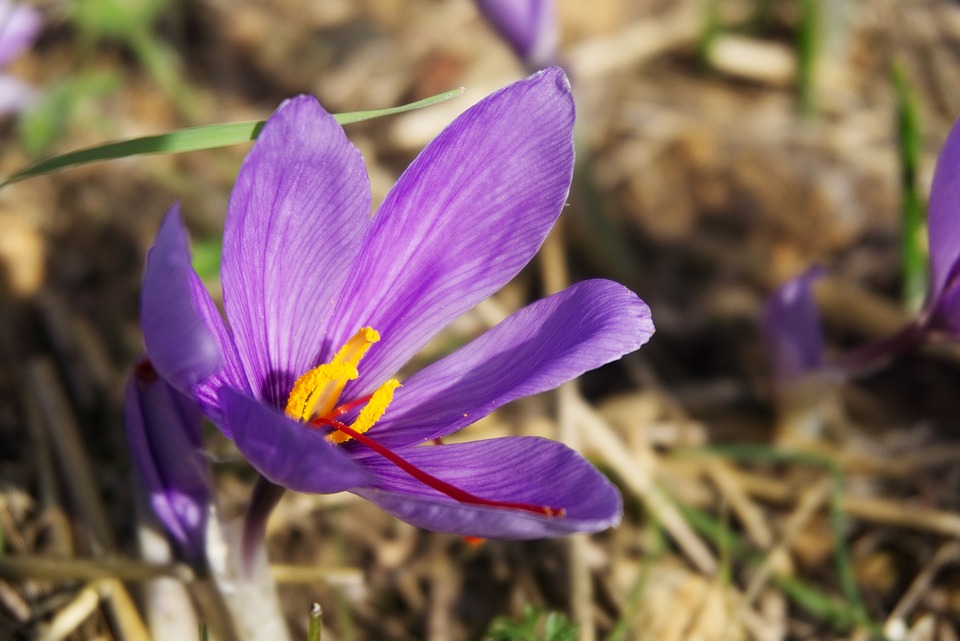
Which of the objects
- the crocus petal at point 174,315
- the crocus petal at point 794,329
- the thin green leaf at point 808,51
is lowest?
the crocus petal at point 794,329

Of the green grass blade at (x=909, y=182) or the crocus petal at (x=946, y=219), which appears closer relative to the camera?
the crocus petal at (x=946, y=219)

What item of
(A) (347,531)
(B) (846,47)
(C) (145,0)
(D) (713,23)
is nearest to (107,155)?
(A) (347,531)

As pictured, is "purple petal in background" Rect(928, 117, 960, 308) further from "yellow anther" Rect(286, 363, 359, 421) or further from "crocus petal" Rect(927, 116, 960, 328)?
"yellow anther" Rect(286, 363, 359, 421)

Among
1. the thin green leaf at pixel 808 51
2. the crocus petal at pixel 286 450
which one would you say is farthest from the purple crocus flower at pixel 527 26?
the crocus petal at pixel 286 450

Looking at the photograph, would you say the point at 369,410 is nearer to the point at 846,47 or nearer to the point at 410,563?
the point at 410,563

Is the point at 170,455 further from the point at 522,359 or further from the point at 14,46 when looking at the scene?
the point at 14,46

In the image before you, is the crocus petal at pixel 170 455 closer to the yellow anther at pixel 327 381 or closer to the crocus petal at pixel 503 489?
the yellow anther at pixel 327 381

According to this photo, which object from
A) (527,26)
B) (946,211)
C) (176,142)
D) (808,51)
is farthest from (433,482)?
(808,51)

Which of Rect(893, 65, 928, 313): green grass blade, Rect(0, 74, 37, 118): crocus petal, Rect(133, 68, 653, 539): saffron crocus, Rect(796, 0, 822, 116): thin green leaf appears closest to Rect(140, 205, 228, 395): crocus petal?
Rect(133, 68, 653, 539): saffron crocus
